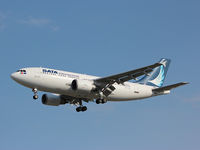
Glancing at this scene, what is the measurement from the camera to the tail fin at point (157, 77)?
4914 cm

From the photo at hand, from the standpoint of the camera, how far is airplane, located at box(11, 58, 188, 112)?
132 ft

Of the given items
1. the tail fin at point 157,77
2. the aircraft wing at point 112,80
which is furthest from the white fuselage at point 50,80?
the tail fin at point 157,77

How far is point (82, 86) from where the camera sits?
41.0 m

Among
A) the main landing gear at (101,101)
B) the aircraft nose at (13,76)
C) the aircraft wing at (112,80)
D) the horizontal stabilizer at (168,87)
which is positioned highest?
the aircraft nose at (13,76)

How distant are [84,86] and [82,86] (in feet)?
0.76

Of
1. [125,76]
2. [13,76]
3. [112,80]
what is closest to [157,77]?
[125,76]

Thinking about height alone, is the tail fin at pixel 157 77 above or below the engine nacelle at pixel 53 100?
above

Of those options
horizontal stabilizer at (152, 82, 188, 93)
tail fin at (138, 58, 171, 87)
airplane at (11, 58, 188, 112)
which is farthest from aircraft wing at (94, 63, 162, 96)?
tail fin at (138, 58, 171, 87)

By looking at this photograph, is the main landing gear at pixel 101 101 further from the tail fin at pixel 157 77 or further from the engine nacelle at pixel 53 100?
the tail fin at pixel 157 77

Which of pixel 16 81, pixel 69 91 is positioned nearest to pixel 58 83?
pixel 69 91

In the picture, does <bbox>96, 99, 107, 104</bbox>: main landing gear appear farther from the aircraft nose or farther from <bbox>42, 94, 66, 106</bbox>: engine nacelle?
the aircraft nose

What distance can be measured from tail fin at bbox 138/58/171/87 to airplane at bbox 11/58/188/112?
21 centimetres

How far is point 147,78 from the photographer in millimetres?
49438

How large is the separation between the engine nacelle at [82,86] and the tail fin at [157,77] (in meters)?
9.22
